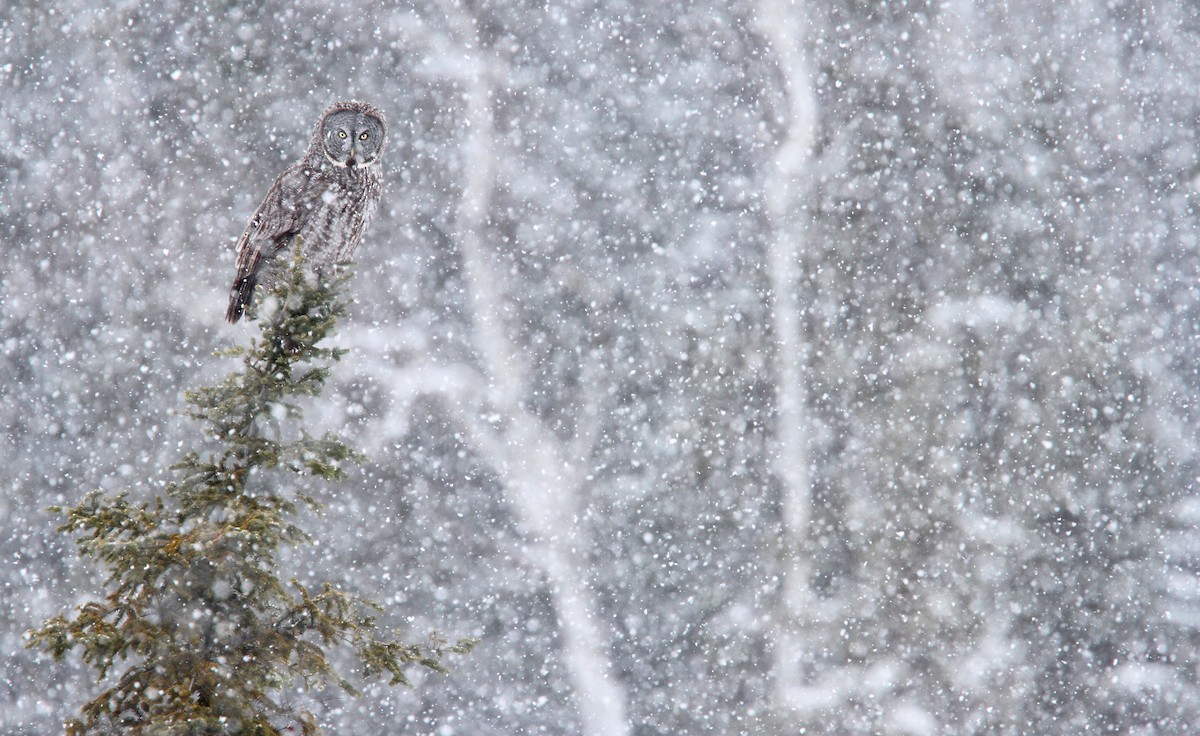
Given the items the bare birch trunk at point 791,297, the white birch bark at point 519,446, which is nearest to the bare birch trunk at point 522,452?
the white birch bark at point 519,446

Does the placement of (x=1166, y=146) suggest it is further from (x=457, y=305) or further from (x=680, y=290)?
(x=457, y=305)

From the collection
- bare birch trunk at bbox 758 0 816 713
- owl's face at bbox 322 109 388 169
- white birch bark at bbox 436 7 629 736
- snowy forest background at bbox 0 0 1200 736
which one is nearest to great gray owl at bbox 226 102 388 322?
owl's face at bbox 322 109 388 169

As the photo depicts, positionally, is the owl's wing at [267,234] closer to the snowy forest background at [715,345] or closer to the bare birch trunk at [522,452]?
the snowy forest background at [715,345]

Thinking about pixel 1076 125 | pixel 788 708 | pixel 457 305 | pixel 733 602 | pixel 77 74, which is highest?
pixel 1076 125

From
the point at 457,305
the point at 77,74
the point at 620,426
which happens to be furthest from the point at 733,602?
the point at 77,74

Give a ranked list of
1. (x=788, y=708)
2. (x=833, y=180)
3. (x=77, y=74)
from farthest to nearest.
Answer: (x=833, y=180)
(x=788, y=708)
(x=77, y=74)

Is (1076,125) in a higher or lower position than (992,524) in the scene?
higher

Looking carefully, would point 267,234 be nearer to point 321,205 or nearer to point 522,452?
point 321,205
